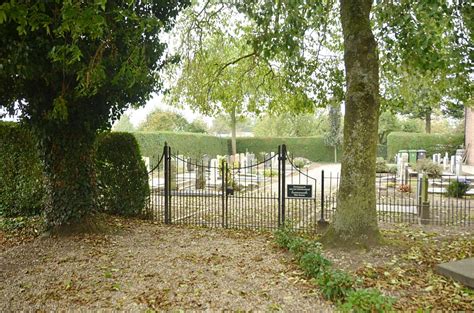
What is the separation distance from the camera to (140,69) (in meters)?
6.01

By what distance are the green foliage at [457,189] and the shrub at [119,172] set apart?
33.9ft

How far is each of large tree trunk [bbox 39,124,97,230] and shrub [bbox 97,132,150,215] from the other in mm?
1697

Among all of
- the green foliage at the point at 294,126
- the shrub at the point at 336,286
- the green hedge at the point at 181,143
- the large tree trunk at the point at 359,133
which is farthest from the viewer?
the green foliage at the point at 294,126

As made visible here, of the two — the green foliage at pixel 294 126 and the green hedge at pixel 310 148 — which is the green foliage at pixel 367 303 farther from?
the green foliage at pixel 294 126

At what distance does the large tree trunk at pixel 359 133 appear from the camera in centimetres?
640

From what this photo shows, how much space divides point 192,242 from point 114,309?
3.09 meters

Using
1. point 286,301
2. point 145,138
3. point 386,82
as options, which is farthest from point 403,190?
point 145,138

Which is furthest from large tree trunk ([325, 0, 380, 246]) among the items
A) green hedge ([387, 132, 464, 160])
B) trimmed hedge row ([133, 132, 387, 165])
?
green hedge ([387, 132, 464, 160])

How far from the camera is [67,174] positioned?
7.32 meters

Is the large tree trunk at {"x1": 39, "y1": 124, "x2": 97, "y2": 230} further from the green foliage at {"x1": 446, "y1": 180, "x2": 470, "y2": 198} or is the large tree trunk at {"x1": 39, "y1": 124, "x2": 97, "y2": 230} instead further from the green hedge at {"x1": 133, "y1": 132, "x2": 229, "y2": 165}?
the green hedge at {"x1": 133, "y1": 132, "x2": 229, "y2": 165}

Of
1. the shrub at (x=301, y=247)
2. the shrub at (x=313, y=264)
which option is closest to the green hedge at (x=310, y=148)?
the shrub at (x=301, y=247)

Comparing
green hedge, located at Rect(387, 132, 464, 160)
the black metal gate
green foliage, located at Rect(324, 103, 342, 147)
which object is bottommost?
A: the black metal gate

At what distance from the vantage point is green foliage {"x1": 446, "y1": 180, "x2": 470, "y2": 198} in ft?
43.4

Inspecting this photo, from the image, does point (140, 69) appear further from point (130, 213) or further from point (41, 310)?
point (130, 213)
